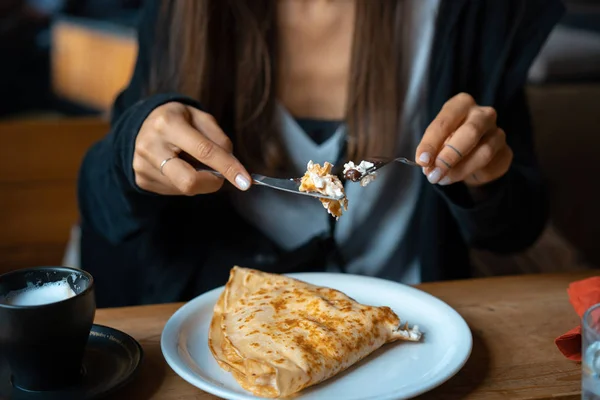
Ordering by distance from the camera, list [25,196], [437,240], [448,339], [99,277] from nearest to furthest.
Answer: [448,339] → [437,240] → [99,277] → [25,196]

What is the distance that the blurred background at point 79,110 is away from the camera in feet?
6.90

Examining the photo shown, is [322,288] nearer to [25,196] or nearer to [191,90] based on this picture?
[191,90]

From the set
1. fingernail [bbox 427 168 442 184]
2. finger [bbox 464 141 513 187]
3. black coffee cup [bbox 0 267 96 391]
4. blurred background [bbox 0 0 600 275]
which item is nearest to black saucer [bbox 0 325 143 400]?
black coffee cup [bbox 0 267 96 391]

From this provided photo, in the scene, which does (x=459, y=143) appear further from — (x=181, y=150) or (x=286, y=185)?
(x=181, y=150)

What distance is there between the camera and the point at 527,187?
1.30 meters

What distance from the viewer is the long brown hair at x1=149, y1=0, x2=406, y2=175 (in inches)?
53.1

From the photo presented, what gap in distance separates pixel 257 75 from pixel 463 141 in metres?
0.59

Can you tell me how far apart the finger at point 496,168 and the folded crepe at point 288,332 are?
1.11 ft

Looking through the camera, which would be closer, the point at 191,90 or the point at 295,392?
the point at 295,392

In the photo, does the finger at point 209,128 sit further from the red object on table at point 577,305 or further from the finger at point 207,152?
the red object on table at point 577,305

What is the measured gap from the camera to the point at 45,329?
0.63 metres

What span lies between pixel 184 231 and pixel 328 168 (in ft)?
1.93

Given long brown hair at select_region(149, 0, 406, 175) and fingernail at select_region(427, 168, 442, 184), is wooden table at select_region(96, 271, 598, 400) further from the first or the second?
long brown hair at select_region(149, 0, 406, 175)

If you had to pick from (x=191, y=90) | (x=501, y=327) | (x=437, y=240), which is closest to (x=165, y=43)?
(x=191, y=90)
